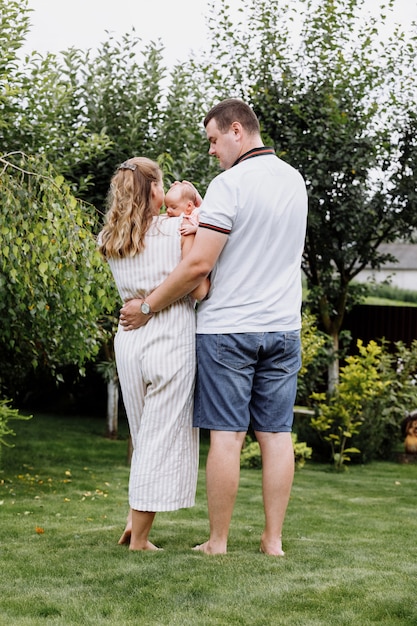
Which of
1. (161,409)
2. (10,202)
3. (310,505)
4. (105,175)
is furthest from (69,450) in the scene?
(161,409)

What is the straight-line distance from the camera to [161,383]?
10.5 feet

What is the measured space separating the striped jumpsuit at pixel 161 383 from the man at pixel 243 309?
0.06 meters

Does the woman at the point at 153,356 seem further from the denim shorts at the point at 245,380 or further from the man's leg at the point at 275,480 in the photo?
the man's leg at the point at 275,480

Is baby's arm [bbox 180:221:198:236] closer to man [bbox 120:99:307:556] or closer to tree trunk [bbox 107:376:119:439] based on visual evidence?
man [bbox 120:99:307:556]

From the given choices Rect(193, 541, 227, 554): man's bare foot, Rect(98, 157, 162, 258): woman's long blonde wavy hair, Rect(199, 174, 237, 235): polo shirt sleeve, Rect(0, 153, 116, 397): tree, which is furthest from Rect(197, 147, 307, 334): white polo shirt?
Rect(0, 153, 116, 397): tree

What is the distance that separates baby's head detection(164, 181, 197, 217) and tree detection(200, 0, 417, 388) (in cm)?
608

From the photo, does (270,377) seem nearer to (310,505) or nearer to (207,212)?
(207,212)

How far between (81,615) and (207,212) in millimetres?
1425

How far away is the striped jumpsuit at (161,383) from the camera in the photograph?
10.5 ft

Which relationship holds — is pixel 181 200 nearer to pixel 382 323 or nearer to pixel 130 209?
pixel 130 209

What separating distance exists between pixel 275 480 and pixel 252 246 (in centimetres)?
87

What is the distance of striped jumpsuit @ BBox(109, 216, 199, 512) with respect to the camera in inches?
126

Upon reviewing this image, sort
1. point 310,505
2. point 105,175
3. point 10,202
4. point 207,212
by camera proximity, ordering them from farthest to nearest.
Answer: point 105,175 < point 310,505 < point 10,202 < point 207,212

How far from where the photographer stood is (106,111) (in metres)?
8.45
